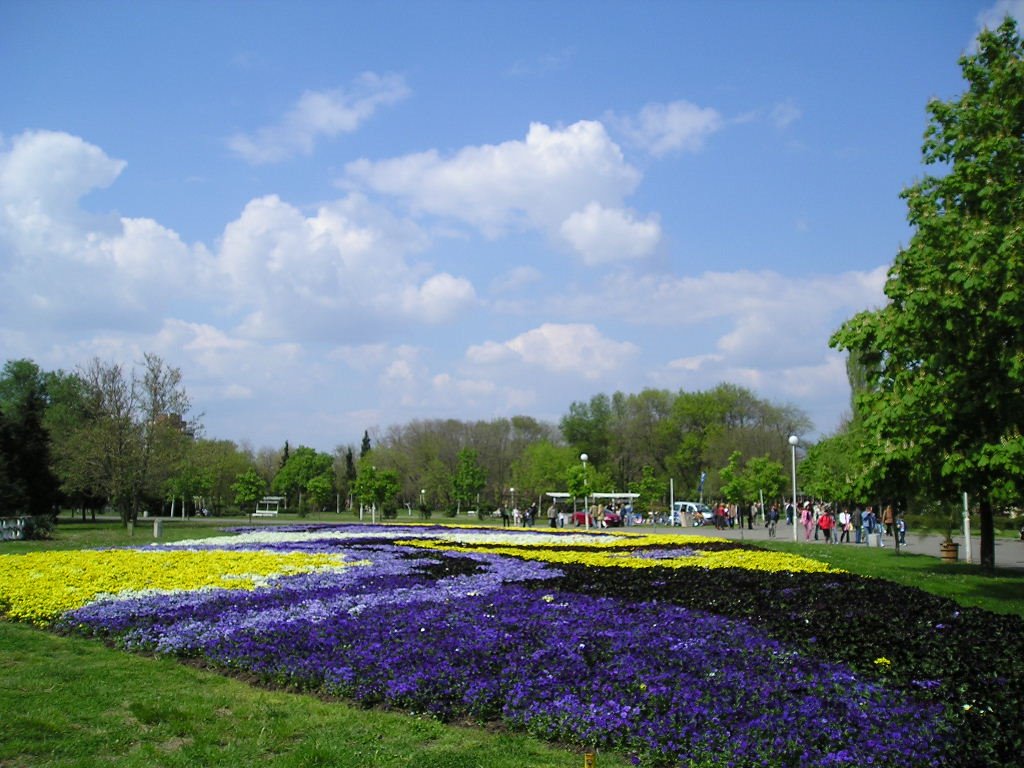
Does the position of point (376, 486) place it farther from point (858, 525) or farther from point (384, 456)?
point (384, 456)

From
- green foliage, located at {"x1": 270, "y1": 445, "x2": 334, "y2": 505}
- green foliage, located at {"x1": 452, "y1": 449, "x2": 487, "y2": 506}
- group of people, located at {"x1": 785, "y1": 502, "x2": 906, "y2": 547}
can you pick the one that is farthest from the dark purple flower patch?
green foliage, located at {"x1": 270, "y1": 445, "x2": 334, "y2": 505}

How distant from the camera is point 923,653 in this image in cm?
729

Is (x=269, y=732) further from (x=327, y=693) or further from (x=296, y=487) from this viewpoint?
(x=296, y=487)

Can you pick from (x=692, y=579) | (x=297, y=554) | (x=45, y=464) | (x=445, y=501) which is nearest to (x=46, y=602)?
(x=297, y=554)

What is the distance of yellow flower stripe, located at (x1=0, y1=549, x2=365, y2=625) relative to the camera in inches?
445

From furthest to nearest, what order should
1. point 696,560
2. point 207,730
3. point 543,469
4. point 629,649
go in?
point 543,469 < point 696,560 < point 629,649 < point 207,730

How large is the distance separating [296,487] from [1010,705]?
8633 cm

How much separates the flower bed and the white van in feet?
127

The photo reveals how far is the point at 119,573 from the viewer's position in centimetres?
1412

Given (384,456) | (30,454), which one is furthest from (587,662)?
(384,456)

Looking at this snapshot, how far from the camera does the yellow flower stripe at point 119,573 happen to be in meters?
11.3

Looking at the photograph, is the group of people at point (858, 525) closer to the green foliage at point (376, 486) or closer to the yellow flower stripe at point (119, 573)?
the yellow flower stripe at point (119, 573)

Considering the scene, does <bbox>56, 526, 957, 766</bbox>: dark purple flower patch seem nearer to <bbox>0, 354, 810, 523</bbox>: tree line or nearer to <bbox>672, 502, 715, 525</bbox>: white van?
<bbox>0, 354, 810, 523</bbox>: tree line

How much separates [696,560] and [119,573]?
37.9 feet
